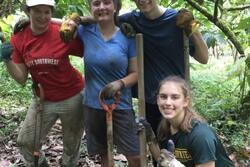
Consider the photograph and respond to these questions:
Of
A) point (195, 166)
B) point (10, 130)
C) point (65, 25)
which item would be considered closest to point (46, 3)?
point (65, 25)

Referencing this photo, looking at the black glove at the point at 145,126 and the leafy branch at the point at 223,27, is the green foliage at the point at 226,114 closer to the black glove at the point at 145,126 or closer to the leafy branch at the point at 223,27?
the leafy branch at the point at 223,27

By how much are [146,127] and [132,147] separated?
0.70 m

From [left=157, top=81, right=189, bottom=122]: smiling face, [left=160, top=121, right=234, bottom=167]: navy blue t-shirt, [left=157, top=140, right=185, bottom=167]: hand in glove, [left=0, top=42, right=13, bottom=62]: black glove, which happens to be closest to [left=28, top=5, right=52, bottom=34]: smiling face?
[left=0, top=42, right=13, bottom=62]: black glove

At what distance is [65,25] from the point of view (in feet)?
10.7

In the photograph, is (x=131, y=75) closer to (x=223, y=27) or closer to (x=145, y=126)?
(x=145, y=126)

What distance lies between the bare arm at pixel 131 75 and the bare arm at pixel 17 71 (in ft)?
3.20

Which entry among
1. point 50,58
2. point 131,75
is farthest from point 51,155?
point 131,75

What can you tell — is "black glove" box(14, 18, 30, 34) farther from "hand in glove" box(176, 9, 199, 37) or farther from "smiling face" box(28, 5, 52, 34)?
"hand in glove" box(176, 9, 199, 37)

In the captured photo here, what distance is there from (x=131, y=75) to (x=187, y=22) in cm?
58

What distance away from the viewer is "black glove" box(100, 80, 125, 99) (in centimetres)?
311

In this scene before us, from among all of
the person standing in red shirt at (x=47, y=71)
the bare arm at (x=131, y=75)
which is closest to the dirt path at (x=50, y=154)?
the person standing in red shirt at (x=47, y=71)

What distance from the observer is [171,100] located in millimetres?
2793

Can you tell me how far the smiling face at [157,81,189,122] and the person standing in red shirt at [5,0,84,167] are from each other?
100 cm

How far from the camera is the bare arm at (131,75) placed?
10.7 ft
